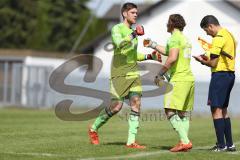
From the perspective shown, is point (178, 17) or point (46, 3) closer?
point (178, 17)

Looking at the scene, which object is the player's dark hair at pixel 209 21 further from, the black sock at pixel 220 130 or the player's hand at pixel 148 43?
the black sock at pixel 220 130

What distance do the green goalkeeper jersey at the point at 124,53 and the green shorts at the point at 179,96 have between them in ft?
2.63

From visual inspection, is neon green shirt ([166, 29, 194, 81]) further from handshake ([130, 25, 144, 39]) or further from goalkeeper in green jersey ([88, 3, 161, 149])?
goalkeeper in green jersey ([88, 3, 161, 149])

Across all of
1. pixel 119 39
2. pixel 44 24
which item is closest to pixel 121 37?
pixel 119 39

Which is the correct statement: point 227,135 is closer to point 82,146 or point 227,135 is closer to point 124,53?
point 124,53

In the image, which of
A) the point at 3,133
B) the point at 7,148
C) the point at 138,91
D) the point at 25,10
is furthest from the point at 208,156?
the point at 25,10

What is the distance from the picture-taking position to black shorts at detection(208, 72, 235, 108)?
11531 mm

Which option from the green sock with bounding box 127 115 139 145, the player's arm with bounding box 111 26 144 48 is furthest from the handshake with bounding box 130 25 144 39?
the green sock with bounding box 127 115 139 145

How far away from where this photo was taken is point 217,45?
1138 cm

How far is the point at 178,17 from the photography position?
37.3ft

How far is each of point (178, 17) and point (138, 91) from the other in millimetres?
1379

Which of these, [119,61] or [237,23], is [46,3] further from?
[119,61]

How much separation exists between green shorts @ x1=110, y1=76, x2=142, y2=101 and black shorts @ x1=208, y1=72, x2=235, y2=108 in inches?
47.2

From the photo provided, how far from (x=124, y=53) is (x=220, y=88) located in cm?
163
